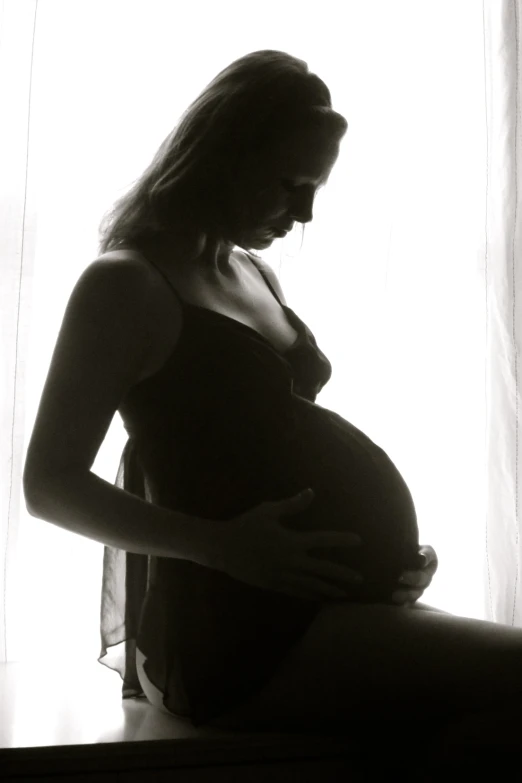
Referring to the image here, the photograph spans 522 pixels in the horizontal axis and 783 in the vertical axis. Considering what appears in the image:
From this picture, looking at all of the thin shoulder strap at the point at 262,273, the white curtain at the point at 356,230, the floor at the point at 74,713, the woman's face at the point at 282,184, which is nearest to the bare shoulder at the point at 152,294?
the woman's face at the point at 282,184

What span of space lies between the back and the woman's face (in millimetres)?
147

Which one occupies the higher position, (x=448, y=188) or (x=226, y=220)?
(x=448, y=188)

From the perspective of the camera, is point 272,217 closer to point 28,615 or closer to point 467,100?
point 28,615

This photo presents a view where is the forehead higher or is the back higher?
the forehead

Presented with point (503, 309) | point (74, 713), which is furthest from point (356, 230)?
point (74, 713)

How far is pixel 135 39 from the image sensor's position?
64.1 inches

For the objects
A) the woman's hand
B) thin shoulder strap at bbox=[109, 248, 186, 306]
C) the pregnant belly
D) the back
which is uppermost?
thin shoulder strap at bbox=[109, 248, 186, 306]

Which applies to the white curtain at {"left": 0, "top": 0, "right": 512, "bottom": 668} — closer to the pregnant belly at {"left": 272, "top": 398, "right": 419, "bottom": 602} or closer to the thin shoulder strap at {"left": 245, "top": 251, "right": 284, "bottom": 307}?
the thin shoulder strap at {"left": 245, "top": 251, "right": 284, "bottom": 307}

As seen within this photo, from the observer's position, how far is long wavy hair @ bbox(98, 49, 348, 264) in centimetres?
104

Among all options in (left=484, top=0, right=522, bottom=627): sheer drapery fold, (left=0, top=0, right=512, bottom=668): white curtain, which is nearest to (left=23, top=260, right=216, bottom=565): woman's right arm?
(left=0, top=0, right=512, bottom=668): white curtain

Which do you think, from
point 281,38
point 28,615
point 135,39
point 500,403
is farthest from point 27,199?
point 500,403

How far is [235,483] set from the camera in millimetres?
968

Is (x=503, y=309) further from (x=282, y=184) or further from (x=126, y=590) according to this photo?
(x=126, y=590)

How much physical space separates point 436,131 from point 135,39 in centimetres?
60
